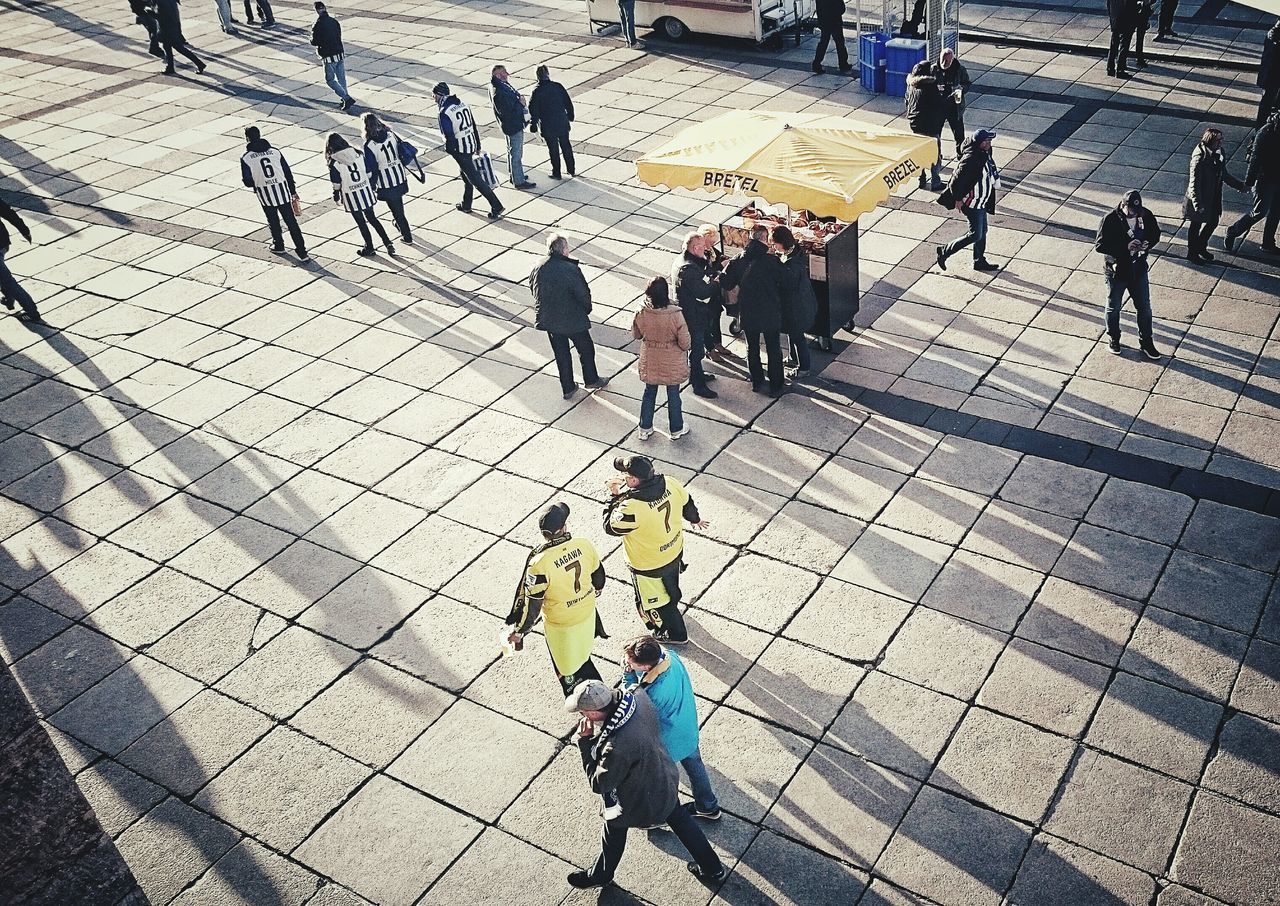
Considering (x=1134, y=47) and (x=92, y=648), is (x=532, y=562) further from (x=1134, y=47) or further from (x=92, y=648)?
(x=1134, y=47)

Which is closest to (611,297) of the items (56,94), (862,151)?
(862,151)

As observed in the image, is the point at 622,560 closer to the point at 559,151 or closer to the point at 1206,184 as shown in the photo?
the point at 1206,184

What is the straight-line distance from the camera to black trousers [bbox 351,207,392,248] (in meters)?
13.4

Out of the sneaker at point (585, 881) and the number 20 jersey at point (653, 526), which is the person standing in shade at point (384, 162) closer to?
the number 20 jersey at point (653, 526)

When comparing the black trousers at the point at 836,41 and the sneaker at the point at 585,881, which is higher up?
the black trousers at the point at 836,41

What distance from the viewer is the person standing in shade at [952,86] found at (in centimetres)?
1365

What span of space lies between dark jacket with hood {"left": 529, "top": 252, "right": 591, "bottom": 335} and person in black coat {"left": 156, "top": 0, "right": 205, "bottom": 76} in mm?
14209

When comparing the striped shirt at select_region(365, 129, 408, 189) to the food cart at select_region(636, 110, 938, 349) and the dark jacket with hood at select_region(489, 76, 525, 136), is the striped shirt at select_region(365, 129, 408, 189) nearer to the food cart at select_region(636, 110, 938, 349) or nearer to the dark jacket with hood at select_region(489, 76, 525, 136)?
the dark jacket with hood at select_region(489, 76, 525, 136)

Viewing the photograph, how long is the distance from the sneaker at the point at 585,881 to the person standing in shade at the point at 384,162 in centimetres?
958

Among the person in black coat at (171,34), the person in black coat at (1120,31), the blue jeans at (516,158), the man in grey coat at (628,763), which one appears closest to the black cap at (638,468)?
the man in grey coat at (628,763)

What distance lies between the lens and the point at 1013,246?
12602 mm

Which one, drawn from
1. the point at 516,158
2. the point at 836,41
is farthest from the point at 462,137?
the point at 836,41

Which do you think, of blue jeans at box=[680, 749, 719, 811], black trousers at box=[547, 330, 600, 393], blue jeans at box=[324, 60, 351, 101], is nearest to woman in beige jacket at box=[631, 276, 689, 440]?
black trousers at box=[547, 330, 600, 393]

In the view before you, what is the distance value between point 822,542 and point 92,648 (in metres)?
5.70
